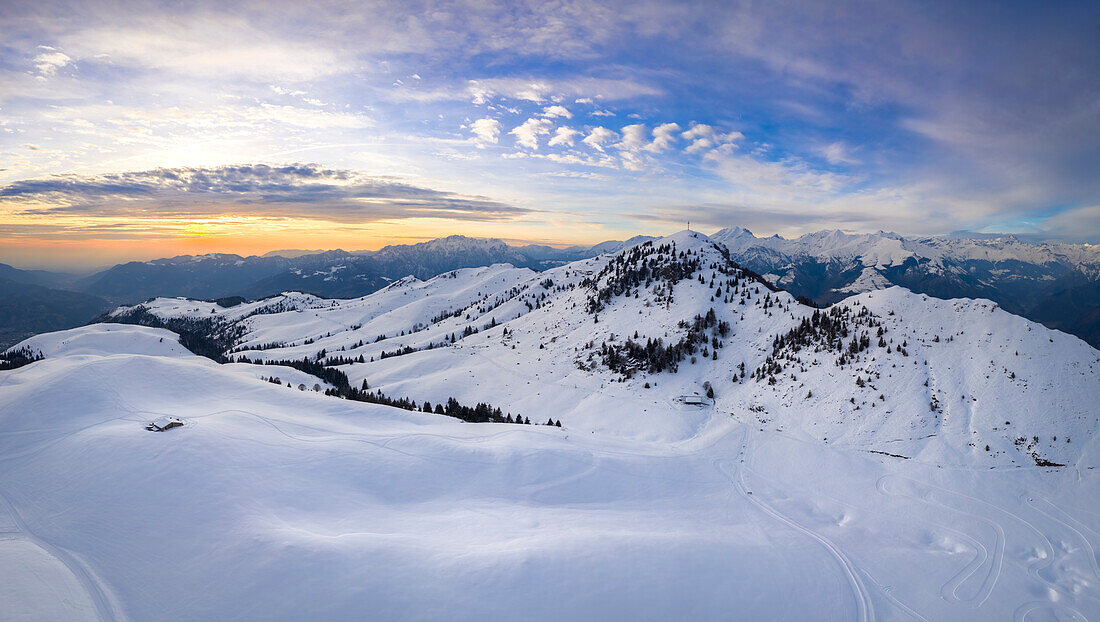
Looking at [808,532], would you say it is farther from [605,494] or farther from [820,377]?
[820,377]

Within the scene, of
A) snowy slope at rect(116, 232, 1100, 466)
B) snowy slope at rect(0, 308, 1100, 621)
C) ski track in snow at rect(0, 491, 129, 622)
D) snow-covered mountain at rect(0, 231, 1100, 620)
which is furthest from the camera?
snowy slope at rect(116, 232, 1100, 466)

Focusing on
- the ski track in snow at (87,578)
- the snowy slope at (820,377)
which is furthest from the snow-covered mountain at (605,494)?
the snowy slope at (820,377)

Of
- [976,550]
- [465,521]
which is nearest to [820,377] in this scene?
[976,550]

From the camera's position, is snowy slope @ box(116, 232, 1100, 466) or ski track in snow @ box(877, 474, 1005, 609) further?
snowy slope @ box(116, 232, 1100, 466)

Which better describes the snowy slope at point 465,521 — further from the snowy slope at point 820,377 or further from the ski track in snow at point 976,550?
the snowy slope at point 820,377

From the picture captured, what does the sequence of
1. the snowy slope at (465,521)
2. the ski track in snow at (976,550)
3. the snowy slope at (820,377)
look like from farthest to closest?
the snowy slope at (820,377) < the ski track in snow at (976,550) < the snowy slope at (465,521)

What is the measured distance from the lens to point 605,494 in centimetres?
2409

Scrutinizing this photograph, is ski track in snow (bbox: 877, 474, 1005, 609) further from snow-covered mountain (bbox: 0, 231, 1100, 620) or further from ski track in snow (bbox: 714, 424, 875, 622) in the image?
ski track in snow (bbox: 714, 424, 875, 622)

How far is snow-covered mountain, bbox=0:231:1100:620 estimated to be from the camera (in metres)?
12.8

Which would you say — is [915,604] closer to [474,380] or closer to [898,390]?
[898,390]

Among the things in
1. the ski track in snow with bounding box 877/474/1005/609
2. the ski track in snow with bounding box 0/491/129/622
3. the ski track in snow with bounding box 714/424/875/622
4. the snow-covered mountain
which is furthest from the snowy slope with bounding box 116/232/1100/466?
the ski track in snow with bounding box 0/491/129/622

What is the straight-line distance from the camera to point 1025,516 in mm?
23812

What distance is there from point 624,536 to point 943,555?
61.5 ft

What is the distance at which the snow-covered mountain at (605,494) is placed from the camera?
504 inches
